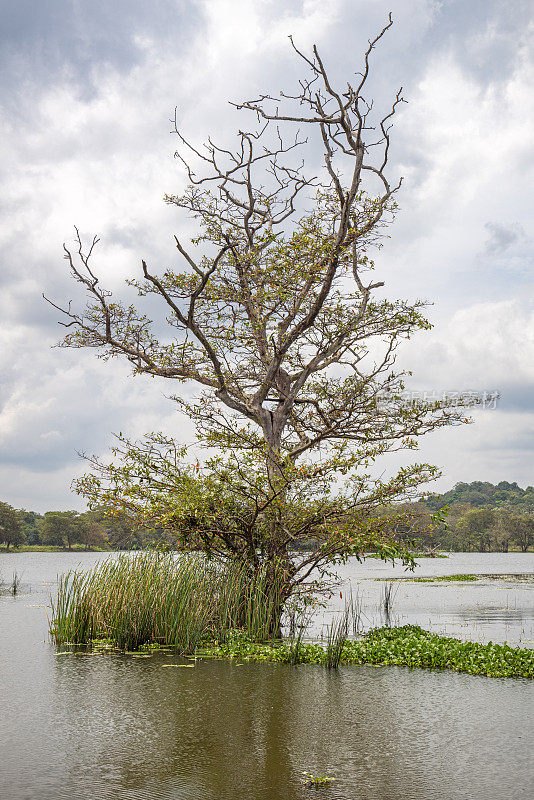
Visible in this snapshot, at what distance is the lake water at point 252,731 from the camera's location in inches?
195

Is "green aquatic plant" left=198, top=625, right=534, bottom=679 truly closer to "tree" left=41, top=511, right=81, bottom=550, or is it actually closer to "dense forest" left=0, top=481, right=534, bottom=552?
"dense forest" left=0, top=481, right=534, bottom=552

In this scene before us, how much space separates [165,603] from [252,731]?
191 inches

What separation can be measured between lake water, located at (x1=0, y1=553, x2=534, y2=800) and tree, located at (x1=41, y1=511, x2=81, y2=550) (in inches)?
3244

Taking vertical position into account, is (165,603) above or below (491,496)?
below

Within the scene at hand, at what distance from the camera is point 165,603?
35.8 ft

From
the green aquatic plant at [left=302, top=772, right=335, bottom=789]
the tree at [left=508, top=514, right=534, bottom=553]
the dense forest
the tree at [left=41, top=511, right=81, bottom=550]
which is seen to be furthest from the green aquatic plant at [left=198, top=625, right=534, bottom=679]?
the tree at [left=41, top=511, right=81, bottom=550]

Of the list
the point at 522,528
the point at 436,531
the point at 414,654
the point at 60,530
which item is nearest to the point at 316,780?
the point at 414,654

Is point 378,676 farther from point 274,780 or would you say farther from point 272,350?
point 272,350

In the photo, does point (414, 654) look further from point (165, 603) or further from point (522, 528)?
point (522, 528)

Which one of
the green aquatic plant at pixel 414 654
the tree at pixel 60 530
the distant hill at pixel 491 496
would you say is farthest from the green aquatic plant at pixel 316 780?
the distant hill at pixel 491 496

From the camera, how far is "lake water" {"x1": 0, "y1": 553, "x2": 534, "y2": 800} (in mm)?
4945

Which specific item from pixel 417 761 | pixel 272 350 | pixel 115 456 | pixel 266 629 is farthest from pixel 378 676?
pixel 272 350

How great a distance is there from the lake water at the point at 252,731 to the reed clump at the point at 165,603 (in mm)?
778

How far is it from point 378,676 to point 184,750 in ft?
12.8
